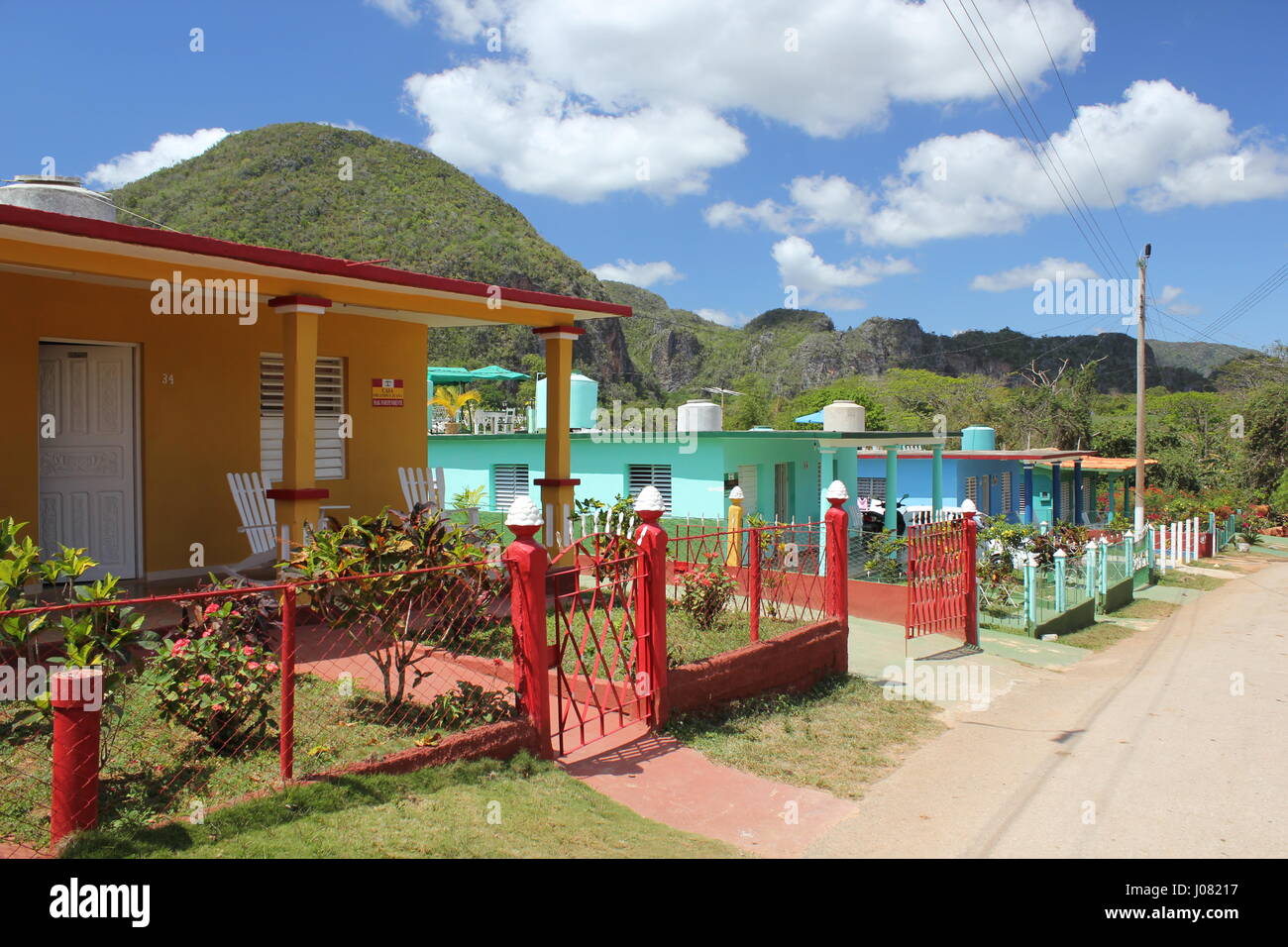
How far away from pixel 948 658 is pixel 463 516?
5.56 metres

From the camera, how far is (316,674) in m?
6.14

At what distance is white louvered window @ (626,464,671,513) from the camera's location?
1720 cm

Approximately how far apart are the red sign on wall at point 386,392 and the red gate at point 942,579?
5.84 m

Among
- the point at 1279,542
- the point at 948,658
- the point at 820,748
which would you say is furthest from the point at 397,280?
the point at 1279,542

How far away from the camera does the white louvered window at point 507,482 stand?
1938 centimetres

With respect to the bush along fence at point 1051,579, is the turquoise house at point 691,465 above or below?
above

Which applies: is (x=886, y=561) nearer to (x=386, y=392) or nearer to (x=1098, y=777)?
(x=1098, y=777)

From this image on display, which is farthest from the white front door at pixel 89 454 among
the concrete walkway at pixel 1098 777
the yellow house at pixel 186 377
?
the concrete walkway at pixel 1098 777

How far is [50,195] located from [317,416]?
3.26m

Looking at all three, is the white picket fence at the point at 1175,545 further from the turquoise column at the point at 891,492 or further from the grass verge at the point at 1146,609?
the turquoise column at the point at 891,492

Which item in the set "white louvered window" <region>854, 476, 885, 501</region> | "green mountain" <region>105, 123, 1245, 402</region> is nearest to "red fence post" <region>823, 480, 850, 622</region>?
"white louvered window" <region>854, 476, 885, 501</region>

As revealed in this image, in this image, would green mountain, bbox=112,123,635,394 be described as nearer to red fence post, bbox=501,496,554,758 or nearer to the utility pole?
the utility pole

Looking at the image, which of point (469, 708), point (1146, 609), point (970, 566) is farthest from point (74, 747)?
point (1146, 609)
